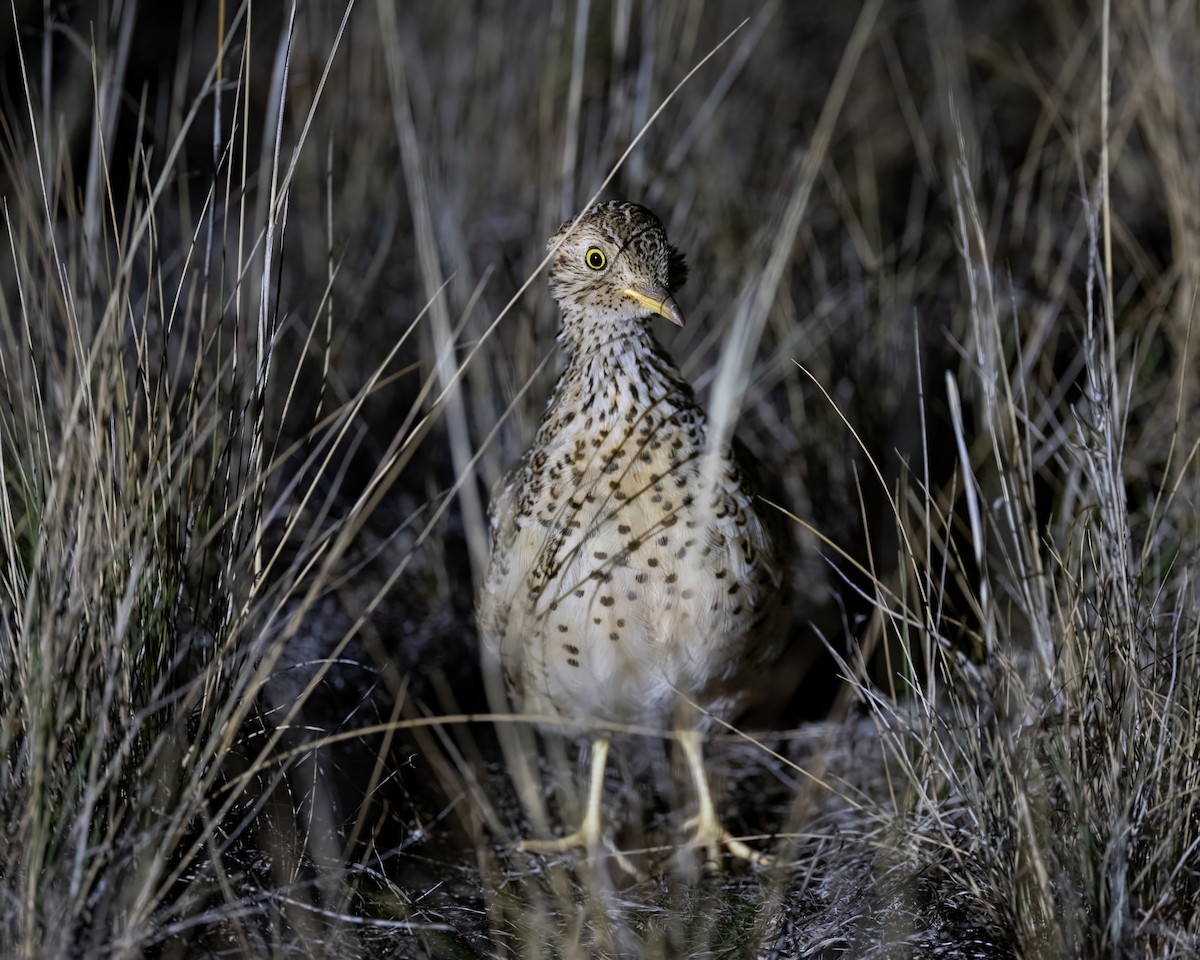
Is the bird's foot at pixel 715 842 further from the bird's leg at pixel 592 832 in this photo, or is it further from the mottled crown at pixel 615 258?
the mottled crown at pixel 615 258

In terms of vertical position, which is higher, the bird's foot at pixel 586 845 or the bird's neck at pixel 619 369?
the bird's neck at pixel 619 369

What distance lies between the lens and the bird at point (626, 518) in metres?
2.58

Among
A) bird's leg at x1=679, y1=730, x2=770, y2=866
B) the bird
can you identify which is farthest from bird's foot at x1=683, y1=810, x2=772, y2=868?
the bird

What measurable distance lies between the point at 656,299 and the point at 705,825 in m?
1.23

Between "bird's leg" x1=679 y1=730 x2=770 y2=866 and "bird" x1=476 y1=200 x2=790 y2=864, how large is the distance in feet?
1.05

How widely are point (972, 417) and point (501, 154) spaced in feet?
5.88

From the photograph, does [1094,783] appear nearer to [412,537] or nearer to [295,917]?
[295,917]

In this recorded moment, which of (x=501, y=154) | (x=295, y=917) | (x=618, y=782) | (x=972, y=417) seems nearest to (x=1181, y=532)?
(x=972, y=417)

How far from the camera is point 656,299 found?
253 centimetres

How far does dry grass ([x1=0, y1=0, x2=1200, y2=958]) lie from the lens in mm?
2115

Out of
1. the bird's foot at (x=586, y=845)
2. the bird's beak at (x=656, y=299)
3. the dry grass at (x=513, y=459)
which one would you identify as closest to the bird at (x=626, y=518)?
the bird's beak at (x=656, y=299)

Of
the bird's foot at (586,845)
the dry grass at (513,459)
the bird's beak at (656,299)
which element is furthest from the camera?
the bird's foot at (586,845)

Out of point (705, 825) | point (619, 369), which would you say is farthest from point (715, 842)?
point (619, 369)

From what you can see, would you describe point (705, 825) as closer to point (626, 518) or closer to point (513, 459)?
point (626, 518)
